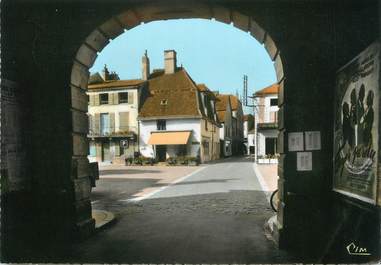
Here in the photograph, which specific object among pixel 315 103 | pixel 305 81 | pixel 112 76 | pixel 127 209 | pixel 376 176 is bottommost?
pixel 127 209

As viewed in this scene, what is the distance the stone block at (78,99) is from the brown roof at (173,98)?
2289 cm

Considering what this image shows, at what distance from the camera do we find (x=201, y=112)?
97.2 ft

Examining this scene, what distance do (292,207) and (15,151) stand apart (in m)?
4.43

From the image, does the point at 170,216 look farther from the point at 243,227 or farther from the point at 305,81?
the point at 305,81

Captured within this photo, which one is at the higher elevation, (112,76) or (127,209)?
(112,76)

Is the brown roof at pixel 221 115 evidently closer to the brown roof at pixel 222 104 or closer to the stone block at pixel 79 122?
the brown roof at pixel 222 104

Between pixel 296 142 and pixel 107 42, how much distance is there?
3.72m

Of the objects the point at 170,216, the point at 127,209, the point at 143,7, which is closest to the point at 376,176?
the point at 143,7

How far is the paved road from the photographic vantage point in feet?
15.3

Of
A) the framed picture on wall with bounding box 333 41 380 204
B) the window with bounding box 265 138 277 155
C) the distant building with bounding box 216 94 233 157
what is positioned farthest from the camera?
the distant building with bounding box 216 94 233 157

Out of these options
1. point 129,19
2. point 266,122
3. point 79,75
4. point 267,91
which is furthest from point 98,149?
point 129,19

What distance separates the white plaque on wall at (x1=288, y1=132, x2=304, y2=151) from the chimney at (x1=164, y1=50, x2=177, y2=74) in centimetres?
2880

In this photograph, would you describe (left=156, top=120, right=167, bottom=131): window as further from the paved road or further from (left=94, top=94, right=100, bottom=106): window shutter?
the paved road

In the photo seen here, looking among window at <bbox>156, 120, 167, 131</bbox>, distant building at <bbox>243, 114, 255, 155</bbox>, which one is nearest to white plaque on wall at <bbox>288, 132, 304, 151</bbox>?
window at <bbox>156, 120, 167, 131</bbox>
